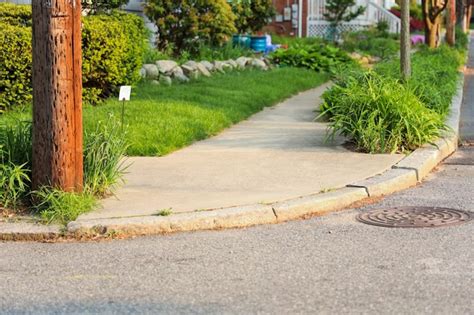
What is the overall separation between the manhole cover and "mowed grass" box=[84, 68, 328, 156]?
3001mm

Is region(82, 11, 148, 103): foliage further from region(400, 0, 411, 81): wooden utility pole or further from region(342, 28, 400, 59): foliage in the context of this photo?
region(342, 28, 400, 59): foliage

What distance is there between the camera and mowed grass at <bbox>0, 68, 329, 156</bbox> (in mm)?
9633

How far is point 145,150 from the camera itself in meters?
9.21

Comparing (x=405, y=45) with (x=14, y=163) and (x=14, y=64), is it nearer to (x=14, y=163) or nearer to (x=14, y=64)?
(x=14, y=64)

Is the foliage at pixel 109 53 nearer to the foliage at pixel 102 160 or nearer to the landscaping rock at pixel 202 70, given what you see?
the landscaping rock at pixel 202 70

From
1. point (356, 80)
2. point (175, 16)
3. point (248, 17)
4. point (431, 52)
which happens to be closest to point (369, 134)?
point (356, 80)

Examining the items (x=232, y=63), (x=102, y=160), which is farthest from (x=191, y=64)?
(x=102, y=160)

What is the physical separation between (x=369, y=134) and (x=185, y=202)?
2.94 m

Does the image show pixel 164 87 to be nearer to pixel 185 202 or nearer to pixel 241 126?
pixel 241 126

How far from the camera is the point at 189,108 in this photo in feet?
37.7

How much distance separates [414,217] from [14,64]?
590 cm

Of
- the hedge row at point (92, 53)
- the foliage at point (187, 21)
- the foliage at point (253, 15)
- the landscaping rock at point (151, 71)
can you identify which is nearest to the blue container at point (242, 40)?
the foliage at point (253, 15)

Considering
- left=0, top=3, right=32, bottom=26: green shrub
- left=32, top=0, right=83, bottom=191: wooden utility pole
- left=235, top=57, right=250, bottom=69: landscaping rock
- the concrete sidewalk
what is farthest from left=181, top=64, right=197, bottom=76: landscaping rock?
left=32, top=0, right=83, bottom=191: wooden utility pole

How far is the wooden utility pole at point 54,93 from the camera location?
22.2ft
